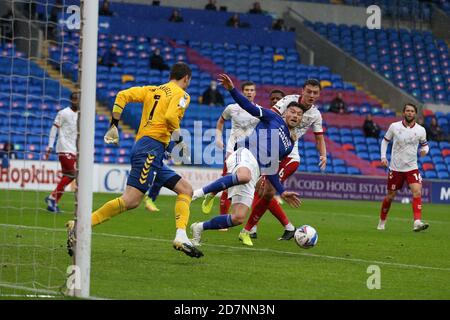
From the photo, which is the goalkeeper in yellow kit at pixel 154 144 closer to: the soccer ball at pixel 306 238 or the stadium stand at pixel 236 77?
the soccer ball at pixel 306 238

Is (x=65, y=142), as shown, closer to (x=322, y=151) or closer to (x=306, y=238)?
(x=322, y=151)

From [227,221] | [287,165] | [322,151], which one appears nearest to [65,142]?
[287,165]

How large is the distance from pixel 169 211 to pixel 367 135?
1565cm

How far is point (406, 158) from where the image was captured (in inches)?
743

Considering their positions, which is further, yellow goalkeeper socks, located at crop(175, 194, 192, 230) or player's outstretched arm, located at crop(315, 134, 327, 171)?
player's outstretched arm, located at crop(315, 134, 327, 171)

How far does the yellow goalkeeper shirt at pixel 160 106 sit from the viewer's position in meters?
11.7

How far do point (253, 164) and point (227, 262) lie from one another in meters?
1.86

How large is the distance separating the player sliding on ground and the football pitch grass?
47 cm

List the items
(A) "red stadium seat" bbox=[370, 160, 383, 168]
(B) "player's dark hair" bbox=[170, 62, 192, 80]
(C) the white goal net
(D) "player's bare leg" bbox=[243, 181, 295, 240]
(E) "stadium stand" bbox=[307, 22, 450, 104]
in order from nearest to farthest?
(C) the white goal net, (B) "player's dark hair" bbox=[170, 62, 192, 80], (D) "player's bare leg" bbox=[243, 181, 295, 240], (A) "red stadium seat" bbox=[370, 160, 383, 168], (E) "stadium stand" bbox=[307, 22, 450, 104]

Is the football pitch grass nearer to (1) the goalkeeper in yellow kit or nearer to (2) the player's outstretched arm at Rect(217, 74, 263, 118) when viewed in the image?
(1) the goalkeeper in yellow kit

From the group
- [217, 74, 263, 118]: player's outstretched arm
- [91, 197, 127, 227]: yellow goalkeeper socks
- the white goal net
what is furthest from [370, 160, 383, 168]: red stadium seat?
[91, 197, 127, 227]: yellow goalkeeper socks

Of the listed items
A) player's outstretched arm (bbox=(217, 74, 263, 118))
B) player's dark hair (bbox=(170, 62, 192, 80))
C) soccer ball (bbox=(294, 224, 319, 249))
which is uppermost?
player's dark hair (bbox=(170, 62, 192, 80))

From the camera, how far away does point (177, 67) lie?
1192 centimetres

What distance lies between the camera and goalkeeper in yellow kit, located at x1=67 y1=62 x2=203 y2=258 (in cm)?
1161
